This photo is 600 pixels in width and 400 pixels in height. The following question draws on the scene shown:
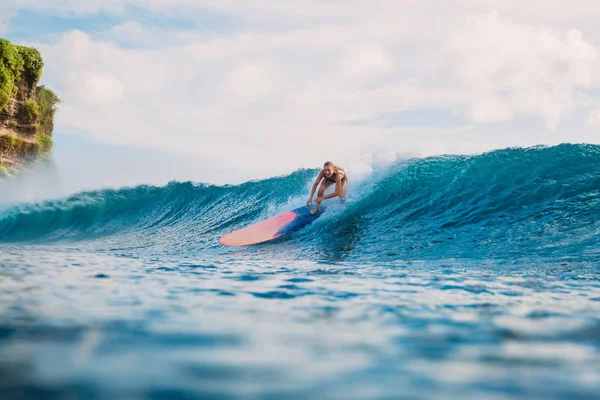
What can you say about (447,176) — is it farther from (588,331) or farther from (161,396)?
(161,396)

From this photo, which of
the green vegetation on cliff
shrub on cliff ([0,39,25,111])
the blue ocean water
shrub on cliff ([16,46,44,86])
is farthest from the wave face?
shrub on cliff ([16,46,44,86])

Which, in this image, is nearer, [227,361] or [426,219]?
Result: [227,361]

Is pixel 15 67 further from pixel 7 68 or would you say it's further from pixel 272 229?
pixel 272 229

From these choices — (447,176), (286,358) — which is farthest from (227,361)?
(447,176)

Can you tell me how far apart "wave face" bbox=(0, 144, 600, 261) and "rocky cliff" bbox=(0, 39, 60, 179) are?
13.0 m

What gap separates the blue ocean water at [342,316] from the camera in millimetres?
1833

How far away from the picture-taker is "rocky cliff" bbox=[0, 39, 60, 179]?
25.4 meters

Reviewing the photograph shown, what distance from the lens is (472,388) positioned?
1.82 m

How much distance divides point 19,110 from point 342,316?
29.1 metres

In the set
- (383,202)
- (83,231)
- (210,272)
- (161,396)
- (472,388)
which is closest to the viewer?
(161,396)

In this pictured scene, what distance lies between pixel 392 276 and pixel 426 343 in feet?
8.05

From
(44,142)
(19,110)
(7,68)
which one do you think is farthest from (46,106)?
(7,68)

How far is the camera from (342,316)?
2.89m

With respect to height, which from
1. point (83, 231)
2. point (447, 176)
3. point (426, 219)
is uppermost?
point (447, 176)
